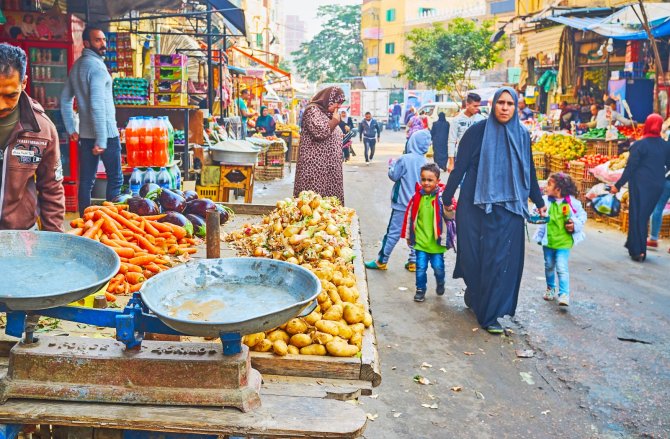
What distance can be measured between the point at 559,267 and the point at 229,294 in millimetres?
4924

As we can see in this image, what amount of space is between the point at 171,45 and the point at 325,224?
14.2 meters

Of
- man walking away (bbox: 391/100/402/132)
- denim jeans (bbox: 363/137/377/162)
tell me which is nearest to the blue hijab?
denim jeans (bbox: 363/137/377/162)

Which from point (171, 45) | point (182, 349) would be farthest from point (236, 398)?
point (171, 45)

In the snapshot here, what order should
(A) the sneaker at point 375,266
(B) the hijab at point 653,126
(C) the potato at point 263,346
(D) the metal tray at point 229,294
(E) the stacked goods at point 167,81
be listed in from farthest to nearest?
(E) the stacked goods at point 167,81
(B) the hijab at point 653,126
(A) the sneaker at point 375,266
(C) the potato at point 263,346
(D) the metal tray at point 229,294

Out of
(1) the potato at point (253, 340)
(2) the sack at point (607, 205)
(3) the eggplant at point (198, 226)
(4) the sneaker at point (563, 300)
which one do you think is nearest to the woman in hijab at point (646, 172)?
(2) the sack at point (607, 205)

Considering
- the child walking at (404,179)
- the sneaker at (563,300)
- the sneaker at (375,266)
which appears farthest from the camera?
the sneaker at (375,266)

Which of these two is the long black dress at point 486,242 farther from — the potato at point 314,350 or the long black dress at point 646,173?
the long black dress at point 646,173

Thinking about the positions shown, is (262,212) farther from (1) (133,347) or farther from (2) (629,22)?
(2) (629,22)

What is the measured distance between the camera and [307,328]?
3.53m

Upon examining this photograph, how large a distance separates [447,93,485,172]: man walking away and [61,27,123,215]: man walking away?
5.03 metres

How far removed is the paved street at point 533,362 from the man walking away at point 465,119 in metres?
3.54

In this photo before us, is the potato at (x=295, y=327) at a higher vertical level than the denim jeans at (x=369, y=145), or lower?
lower

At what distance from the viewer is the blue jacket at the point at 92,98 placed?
713cm

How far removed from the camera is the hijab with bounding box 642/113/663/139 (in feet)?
29.7
